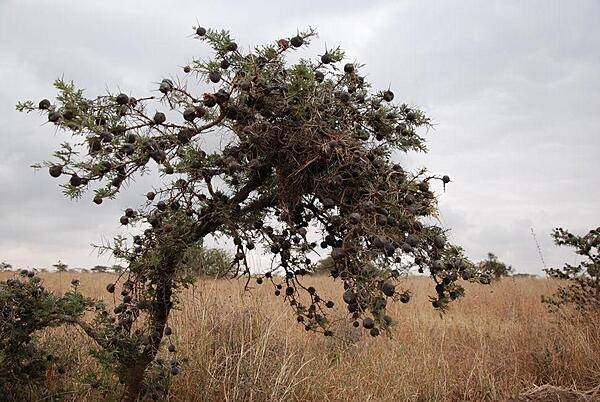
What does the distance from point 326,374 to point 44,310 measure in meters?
2.50

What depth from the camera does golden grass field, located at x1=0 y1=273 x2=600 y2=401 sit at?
184 inches

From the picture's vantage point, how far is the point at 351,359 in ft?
19.9

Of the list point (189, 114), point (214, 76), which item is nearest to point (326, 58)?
point (214, 76)

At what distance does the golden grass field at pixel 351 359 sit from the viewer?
4672 millimetres

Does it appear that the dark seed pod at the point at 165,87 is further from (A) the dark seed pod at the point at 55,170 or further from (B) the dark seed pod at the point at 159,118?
(A) the dark seed pod at the point at 55,170

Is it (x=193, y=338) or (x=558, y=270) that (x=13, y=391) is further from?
(x=558, y=270)

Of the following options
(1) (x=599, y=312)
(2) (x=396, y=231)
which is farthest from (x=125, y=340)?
(1) (x=599, y=312)

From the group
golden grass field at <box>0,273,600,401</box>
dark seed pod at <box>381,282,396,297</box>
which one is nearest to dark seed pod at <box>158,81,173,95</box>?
dark seed pod at <box>381,282,396,297</box>

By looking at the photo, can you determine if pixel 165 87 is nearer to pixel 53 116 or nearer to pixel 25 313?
pixel 53 116

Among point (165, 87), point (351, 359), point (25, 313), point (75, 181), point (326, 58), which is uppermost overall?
point (326, 58)

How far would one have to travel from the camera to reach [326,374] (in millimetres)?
5062

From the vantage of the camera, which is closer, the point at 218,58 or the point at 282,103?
the point at 282,103

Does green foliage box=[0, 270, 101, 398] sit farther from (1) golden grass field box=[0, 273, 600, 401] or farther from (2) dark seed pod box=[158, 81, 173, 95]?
(2) dark seed pod box=[158, 81, 173, 95]

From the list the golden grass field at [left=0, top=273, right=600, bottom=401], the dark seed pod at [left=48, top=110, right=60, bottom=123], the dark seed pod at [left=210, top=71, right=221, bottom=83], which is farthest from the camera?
the golden grass field at [left=0, top=273, right=600, bottom=401]
